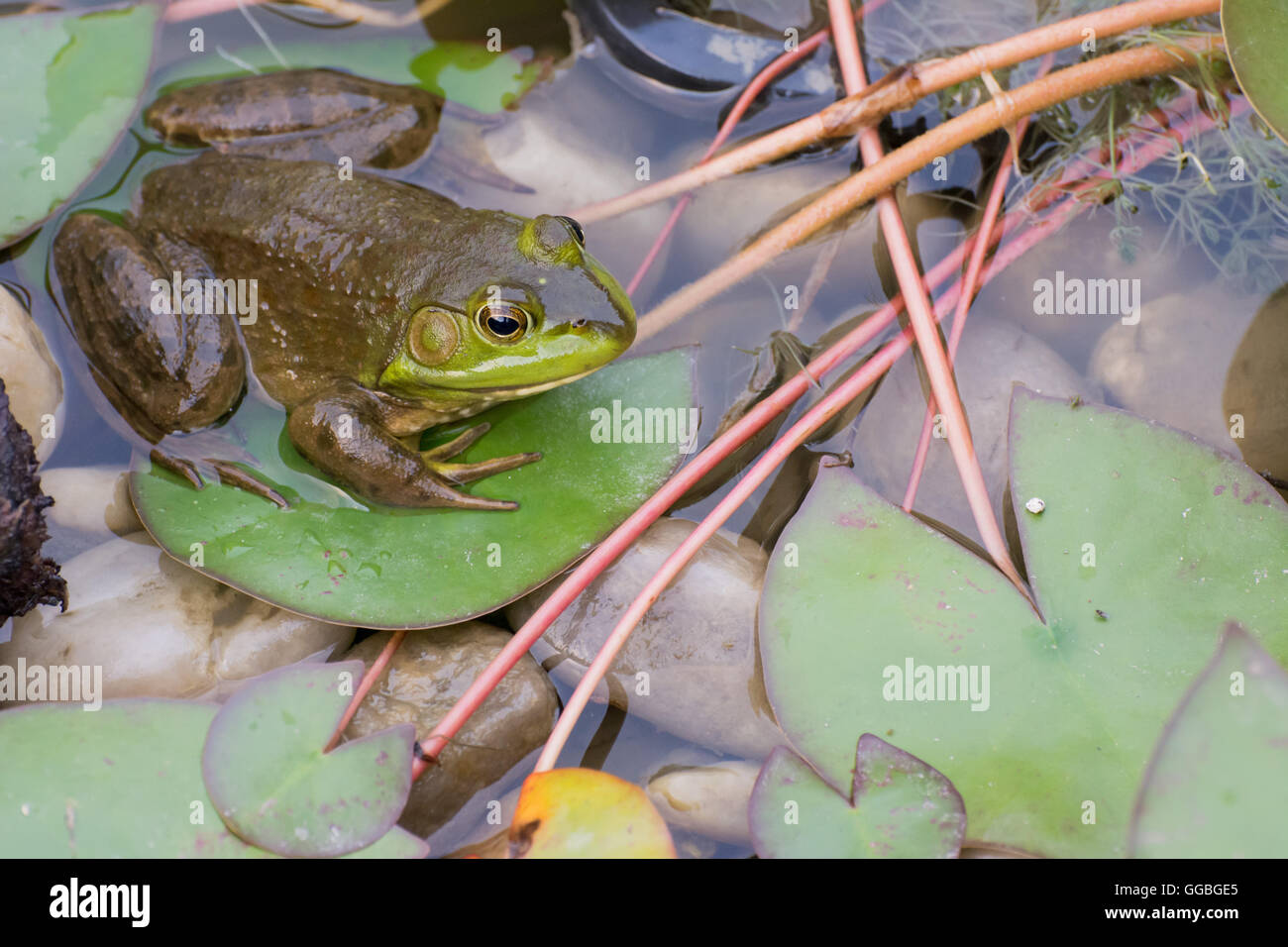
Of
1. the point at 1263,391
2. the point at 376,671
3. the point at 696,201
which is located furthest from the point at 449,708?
the point at 1263,391

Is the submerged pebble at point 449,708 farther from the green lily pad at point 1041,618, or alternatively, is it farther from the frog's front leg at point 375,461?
the green lily pad at point 1041,618

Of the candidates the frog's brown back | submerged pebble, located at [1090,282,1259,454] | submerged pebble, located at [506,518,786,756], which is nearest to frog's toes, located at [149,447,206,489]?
the frog's brown back

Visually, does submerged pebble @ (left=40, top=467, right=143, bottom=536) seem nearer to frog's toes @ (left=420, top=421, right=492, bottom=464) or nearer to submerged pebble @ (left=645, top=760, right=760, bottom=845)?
frog's toes @ (left=420, top=421, right=492, bottom=464)

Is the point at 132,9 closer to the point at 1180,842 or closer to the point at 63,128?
the point at 63,128

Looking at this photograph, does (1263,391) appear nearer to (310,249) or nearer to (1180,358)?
(1180,358)

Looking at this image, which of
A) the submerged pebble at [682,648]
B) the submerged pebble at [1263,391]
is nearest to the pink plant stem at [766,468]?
the submerged pebble at [682,648]

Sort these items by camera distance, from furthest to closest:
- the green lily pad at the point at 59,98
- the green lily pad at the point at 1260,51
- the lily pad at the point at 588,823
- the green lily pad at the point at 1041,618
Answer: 1. the green lily pad at the point at 59,98
2. the green lily pad at the point at 1260,51
3. the green lily pad at the point at 1041,618
4. the lily pad at the point at 588,823
